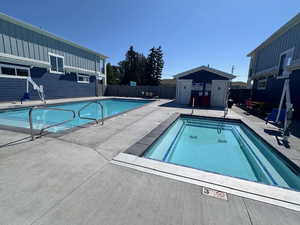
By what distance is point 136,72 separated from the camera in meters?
31.0

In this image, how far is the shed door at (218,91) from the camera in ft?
35.3

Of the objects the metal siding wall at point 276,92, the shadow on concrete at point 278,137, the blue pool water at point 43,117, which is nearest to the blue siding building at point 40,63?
the blue pool water at point 43,117

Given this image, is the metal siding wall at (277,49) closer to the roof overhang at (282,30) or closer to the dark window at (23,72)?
the roof overhang at (282,30)

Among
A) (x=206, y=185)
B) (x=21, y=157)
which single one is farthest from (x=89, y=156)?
(x=206, y=185)

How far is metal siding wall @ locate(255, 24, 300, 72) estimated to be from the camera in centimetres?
830

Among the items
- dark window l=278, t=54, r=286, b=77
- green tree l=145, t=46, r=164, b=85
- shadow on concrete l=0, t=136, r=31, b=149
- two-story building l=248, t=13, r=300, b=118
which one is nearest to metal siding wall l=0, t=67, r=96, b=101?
shadow on concrete l=0, t=136, r=31, b=149

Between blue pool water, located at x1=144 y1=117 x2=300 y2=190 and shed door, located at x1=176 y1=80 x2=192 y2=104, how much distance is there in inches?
234

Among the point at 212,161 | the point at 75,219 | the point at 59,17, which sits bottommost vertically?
the point at 212,161

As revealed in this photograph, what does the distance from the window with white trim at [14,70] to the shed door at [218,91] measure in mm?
15115

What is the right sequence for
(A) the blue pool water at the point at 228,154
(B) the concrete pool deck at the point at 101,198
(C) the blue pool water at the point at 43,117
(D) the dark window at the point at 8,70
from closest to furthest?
(B) the concrete pool deck at the point at 101,198, (A) the blue pool water at the point at 228,154, (C) the blue pool water at the point at 43,117, (D) the dark window at the point at 8,70

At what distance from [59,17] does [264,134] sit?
16.3 metres

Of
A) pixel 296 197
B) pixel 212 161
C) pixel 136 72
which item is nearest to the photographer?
pixel 296 197

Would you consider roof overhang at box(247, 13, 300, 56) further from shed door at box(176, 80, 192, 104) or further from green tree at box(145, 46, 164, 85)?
green tree at box(145, 46, 164, 85)

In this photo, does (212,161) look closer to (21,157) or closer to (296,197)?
(296,197)
